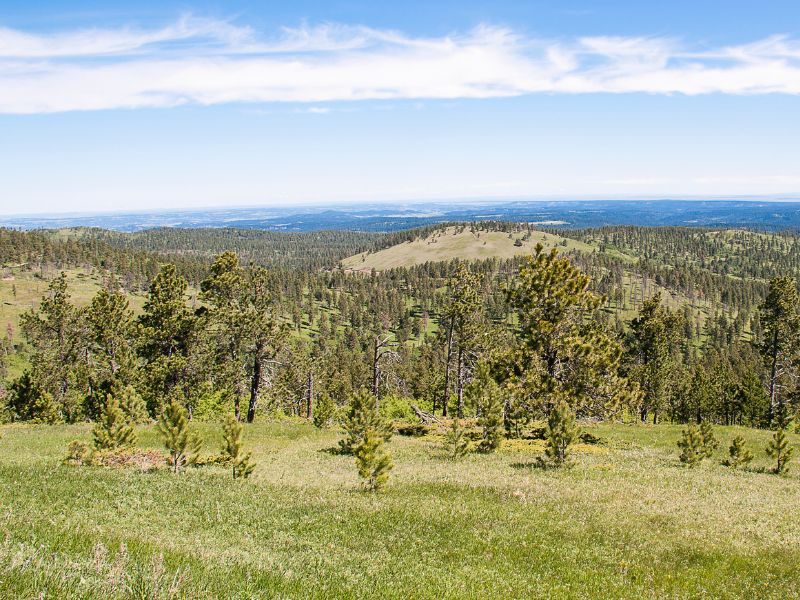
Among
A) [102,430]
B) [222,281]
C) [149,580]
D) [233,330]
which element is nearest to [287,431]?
[233,330]

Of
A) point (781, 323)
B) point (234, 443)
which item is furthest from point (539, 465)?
point (781, 323)

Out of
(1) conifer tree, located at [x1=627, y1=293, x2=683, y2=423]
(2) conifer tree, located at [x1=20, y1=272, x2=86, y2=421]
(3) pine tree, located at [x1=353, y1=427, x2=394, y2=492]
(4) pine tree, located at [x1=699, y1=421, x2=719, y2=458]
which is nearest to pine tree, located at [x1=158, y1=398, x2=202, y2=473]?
(3) pine tree, located at [x1=353, y1=427, x2=394, y2=492]

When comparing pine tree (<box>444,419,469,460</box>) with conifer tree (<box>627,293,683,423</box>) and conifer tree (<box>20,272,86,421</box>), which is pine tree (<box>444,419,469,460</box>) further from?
conifer tree (<box>20,272,86,421</box>)

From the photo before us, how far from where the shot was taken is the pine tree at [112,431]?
24.3 metres

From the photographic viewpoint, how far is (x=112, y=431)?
81.8 ft

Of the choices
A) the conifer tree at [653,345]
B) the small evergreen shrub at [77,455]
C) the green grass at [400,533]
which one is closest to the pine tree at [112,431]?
the small evergreen shrub at [77,455]

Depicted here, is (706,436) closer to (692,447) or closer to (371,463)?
(692,447)

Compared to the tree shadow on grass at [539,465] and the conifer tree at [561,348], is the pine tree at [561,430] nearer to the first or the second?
the tree shadow on grass at [539,465]

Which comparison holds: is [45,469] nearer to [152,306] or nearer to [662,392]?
[152,306]

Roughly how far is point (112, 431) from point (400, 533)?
1680 cm

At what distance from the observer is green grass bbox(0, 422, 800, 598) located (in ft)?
29.3

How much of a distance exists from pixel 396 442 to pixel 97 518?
85.6ft

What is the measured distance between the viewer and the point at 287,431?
140 ft

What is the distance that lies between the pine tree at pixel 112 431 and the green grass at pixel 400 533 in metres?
2.83
